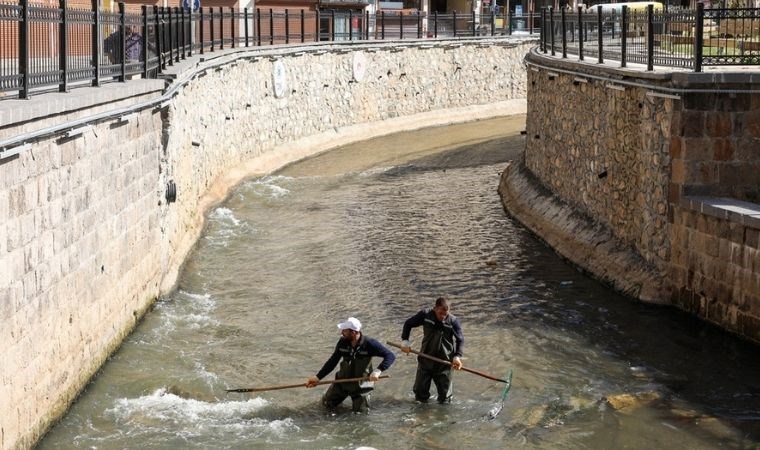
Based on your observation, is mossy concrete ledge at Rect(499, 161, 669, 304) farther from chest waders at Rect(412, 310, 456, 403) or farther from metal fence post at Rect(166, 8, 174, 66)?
metal fence post at Rect(166, 8, 174, 66)

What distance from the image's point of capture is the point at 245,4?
53.0 m

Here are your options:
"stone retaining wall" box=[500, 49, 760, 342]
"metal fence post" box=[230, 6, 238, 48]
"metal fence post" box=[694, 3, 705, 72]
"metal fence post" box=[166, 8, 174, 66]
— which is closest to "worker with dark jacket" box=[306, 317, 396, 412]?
"stone retaining wall" box=[500, 49, 760, 342]

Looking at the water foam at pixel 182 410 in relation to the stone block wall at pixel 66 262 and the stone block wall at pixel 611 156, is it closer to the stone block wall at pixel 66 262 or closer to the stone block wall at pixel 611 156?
the stone block wall at pixel 66 262

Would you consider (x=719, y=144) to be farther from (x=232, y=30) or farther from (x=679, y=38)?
(x=232, y=30)

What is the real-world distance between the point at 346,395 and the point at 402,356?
2.38 metres

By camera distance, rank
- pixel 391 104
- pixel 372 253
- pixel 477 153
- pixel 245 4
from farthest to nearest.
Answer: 1. pixel 245 4
2. pixel 391 104
3. pixel 477 153
4. pixel 372 253

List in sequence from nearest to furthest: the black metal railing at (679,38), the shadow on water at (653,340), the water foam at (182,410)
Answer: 1. the water foam at (182,410)
2. the shadow on water at (653,340)
3. the black metal railing at (679,38)

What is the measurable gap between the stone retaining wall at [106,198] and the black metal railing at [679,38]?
308 inches

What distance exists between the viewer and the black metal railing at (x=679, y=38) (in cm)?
1855

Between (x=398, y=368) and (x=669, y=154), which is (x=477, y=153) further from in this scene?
(x=398, y=368)

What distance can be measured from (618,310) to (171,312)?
659 centimetres

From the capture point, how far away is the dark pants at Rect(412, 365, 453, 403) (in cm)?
1430

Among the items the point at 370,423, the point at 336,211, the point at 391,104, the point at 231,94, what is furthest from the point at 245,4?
the point at 370,423

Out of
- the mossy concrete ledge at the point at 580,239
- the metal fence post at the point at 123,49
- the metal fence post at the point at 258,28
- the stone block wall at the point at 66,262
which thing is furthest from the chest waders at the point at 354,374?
the metal fence post at the point at 258,28
